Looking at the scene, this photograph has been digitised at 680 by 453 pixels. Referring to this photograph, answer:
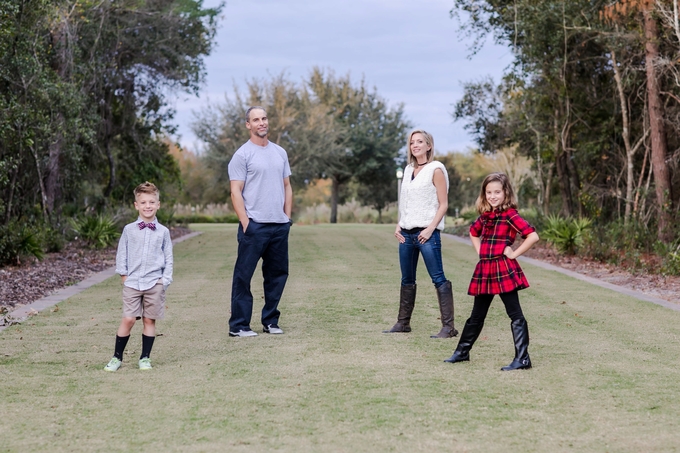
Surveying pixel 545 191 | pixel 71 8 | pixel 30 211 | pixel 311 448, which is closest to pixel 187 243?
pixel 30 211

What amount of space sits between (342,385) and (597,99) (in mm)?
18027

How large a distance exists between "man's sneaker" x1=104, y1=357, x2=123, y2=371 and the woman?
261 centimetres

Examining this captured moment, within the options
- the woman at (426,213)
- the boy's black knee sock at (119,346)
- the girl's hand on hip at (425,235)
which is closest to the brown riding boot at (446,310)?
the woman at (426,213)

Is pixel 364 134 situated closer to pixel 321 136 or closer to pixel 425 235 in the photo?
pixel 321 136

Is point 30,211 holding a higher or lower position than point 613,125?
lower

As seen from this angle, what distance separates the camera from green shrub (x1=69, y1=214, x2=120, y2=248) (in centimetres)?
1920

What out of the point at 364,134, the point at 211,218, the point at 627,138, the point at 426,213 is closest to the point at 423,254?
the point at 426,213

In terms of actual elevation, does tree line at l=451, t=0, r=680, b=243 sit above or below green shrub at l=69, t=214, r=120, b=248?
above

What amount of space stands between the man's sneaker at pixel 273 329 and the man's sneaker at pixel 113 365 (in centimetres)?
191

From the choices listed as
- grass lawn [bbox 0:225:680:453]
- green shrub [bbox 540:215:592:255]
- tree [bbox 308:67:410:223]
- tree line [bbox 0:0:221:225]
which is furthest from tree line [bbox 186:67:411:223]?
grass lawn [bbox 0:225:680:453]

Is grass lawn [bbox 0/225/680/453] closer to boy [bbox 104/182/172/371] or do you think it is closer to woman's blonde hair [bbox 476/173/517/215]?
boy [bbox 104/182/172/371]

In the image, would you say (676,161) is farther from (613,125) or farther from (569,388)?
(569,388)

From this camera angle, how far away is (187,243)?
22.2 metres

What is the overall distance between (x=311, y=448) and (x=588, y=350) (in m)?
3.57
